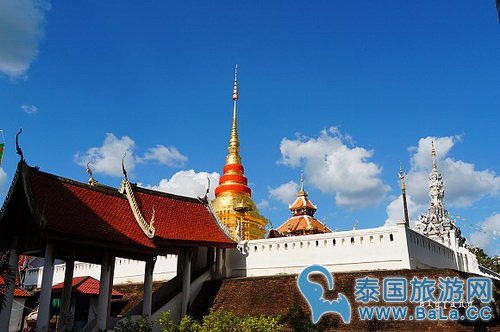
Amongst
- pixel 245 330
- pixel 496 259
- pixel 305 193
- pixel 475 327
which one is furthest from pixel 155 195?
pixel 496 259

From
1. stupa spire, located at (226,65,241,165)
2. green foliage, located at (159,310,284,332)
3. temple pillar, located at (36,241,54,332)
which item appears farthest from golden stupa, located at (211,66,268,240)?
green foliage, located at (159,310,284,332)

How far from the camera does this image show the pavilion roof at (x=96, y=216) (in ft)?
56.7

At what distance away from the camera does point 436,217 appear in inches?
2058

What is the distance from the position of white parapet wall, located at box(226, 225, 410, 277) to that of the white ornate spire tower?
26.7m

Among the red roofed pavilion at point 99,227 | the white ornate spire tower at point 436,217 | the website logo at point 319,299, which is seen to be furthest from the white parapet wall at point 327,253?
the white ornate spire tower at point 436,217

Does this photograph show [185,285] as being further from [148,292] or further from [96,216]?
[96,216]

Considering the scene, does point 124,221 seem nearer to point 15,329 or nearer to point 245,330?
point 245,330

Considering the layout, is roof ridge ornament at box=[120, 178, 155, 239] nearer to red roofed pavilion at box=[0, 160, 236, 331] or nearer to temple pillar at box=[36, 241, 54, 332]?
red roofed pavilion at box=[0, 160, 236, 331]

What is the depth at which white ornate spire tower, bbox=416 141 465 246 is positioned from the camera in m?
49.0

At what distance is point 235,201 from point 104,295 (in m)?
25.3

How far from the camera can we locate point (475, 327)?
15344 millimetres

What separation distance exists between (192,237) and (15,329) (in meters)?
12.6

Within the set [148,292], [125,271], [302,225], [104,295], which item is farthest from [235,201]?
[104,295]

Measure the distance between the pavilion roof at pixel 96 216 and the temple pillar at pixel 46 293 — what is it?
738mm
